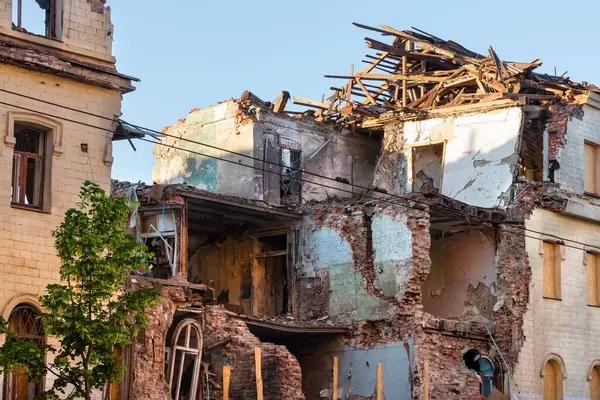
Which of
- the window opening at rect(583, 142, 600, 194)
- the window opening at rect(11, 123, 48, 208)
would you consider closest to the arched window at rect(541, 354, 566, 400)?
the window opening at rect(583, 142, 600, 194)

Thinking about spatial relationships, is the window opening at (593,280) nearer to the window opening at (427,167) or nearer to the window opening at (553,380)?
the window opening at (553,380)

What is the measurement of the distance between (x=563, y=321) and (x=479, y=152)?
5349mm

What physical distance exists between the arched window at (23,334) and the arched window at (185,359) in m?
3.96

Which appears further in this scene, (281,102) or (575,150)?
(281,102)

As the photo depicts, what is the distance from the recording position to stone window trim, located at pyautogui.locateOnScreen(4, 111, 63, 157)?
23625 millimetres

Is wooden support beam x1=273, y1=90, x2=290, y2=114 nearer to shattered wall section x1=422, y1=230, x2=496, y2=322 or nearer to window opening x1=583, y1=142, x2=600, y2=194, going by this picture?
shattered wall section x1=422, y1=230, x2=496, y2=322

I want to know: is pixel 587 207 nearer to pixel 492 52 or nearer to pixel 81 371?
pixel 492 52

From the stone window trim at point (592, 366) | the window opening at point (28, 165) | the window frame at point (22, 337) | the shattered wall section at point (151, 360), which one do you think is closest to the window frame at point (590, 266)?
the stone window trim at point (592, 366)

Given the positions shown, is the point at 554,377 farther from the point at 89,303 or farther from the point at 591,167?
the point at 89,303

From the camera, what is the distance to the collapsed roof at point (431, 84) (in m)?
35.8

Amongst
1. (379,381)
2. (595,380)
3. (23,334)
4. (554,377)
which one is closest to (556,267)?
(554,377)

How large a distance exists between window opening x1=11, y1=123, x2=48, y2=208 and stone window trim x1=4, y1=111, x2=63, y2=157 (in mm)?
234

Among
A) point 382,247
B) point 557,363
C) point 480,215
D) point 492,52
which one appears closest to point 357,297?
point 382,247

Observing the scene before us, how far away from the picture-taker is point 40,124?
24172mm
